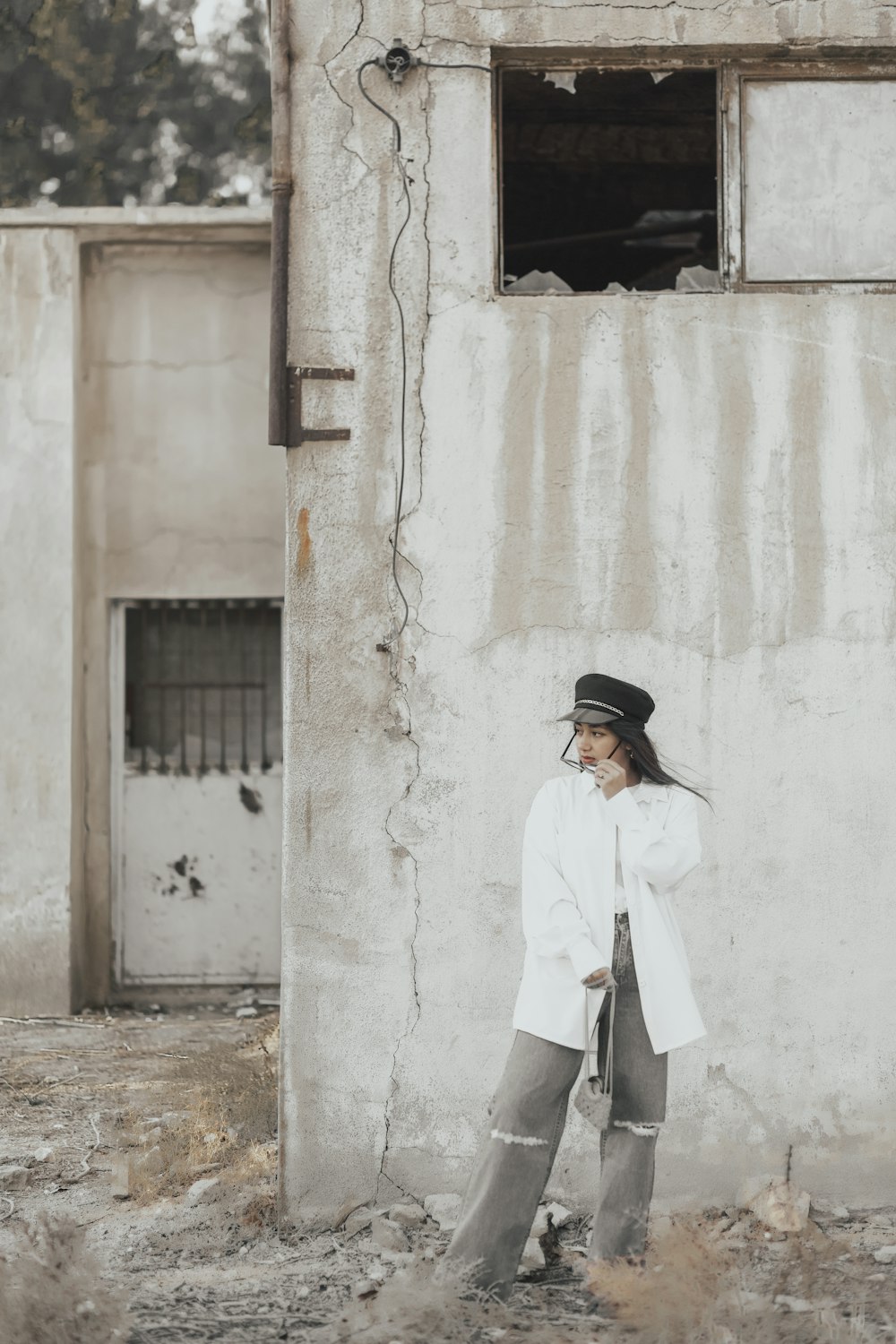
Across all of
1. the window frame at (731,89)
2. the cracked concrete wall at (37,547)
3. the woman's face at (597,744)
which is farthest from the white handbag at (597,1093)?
the cracked concrete wall at (37,547)

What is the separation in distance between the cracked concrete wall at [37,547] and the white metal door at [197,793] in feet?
1.62

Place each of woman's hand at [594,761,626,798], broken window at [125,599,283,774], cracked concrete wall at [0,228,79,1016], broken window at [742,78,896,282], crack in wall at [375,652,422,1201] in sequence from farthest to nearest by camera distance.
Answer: broken window at [125,599,283,774] → cracked concrete wall at [0,228,79,1016] → broken window at [742,78,896,282] → crack in wall at [375,652,422,1201] → woman's hand at [594,761,626,798]

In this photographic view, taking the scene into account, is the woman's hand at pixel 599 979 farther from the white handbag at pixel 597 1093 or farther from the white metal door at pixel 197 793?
the white metal door at pixel 197 793

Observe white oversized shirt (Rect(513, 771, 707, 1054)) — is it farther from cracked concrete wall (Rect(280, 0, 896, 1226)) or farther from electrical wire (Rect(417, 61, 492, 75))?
electrical wire (Rect(417, 61, 492, 75))

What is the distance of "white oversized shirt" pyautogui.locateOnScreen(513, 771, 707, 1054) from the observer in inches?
151

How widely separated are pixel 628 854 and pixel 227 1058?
3.44 meters

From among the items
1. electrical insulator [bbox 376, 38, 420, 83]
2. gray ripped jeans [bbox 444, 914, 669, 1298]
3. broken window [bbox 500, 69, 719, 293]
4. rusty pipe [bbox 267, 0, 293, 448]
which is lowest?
gray ripped jeans [bbox 444, 914, 669, 1298]

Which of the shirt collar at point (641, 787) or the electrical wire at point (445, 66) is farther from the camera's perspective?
the electrical wire at point (445, 66)

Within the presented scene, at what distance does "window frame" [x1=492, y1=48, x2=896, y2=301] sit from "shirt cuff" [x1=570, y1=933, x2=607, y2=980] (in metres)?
2.49

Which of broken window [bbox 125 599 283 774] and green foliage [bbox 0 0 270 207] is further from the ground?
green foliage [bbox 0 0 270 207]

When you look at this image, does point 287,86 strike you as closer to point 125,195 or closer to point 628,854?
point 628,854

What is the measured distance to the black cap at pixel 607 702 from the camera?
4.04 meters

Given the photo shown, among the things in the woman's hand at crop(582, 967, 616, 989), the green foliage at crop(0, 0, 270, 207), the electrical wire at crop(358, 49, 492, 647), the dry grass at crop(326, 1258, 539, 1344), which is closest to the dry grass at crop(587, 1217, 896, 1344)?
the dry grass at crop(326, 1258, 539, 1344)

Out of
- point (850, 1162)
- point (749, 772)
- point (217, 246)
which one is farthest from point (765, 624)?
point (217, 246)
